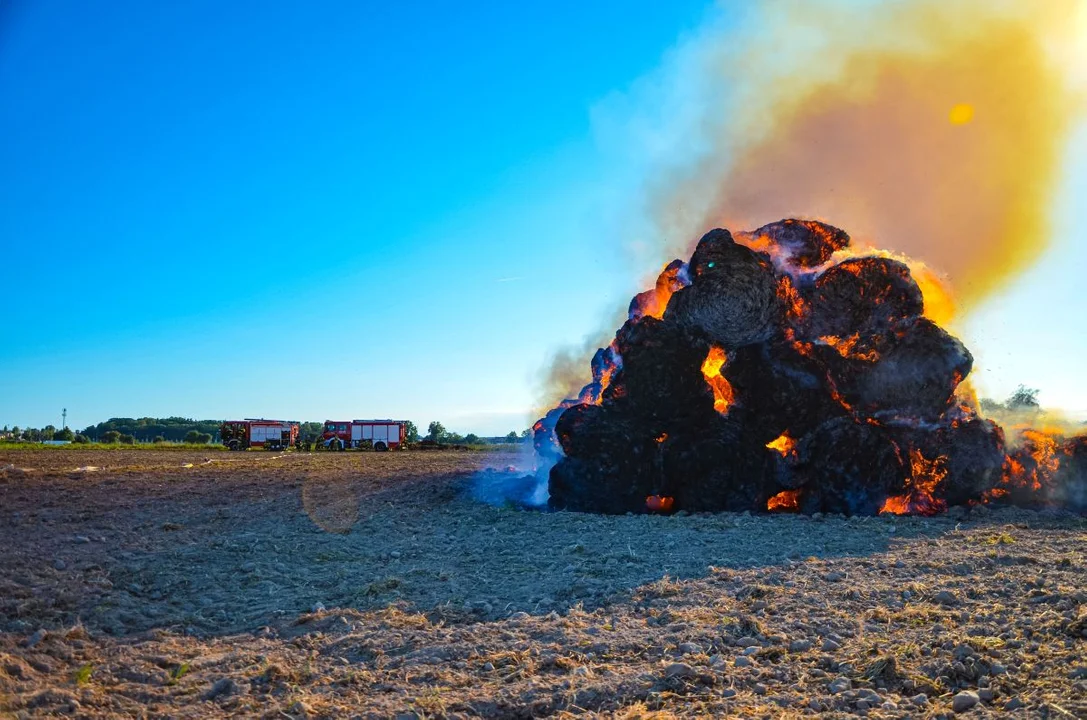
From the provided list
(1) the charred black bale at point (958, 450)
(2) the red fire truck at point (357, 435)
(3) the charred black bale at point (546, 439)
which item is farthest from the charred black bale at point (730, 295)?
(2) the red fire truck at point (357, 435)

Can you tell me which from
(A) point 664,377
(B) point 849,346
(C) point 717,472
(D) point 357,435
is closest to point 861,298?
(B) point 849,346

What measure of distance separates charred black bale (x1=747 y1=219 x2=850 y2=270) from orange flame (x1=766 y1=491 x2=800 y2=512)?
562 centimetres

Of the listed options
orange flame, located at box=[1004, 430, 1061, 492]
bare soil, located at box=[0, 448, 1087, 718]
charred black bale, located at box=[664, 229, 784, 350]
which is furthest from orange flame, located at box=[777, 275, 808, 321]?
orange flame, located at box=[1004, 430, 1061, 492]

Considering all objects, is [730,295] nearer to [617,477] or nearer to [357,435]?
[617,477]

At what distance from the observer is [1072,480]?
18.1 metres

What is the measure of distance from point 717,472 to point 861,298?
18.2 feet

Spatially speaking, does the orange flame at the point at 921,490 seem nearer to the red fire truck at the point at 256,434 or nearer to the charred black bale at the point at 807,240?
the charred black bale at the point at 807,240

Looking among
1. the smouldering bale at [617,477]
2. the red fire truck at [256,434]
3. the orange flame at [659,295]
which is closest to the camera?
the smouldering bale at [617,477]

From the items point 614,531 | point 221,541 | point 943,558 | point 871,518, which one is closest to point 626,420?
point 614,531

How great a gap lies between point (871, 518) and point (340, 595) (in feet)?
39.3

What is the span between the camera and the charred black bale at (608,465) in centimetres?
1802

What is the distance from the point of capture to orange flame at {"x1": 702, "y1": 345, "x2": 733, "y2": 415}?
19016 mm

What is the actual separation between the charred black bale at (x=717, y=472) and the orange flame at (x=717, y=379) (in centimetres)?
117

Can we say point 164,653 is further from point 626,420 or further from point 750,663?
point 626,420
